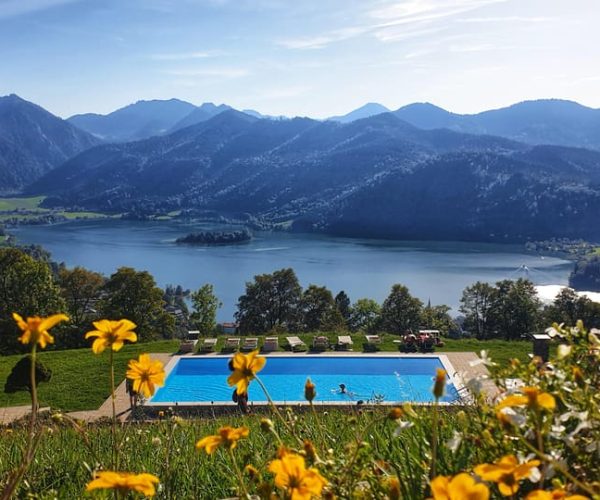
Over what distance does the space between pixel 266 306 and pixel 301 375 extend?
1113cm

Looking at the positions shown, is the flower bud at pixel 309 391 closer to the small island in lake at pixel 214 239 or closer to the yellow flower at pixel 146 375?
the yellow flower at pixel 146 375

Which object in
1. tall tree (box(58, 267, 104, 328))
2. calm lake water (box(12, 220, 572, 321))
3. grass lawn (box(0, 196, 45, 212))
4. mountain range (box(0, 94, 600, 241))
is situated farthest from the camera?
grass lawn (box(0, 196, 45, 212))

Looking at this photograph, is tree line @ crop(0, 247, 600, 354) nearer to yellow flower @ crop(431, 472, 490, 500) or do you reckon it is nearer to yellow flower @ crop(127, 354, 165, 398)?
yellow flower @ crop(127, 354, 165, 398)

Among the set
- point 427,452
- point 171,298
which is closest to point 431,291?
point 171,298

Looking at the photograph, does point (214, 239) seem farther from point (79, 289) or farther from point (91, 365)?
point (91, 365)

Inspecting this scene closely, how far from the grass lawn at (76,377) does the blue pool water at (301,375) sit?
4.02 feet

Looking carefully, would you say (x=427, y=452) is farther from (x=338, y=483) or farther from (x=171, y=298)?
(x=171, y=298)

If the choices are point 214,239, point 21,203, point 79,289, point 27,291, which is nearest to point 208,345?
point 27,291

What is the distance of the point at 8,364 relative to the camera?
12742mm

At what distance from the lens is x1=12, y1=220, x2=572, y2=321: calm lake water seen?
5575 centimetres

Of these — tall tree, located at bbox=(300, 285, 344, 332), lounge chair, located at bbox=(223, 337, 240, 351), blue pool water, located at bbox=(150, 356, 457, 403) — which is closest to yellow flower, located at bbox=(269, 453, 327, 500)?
blue pool water, located at bbox=(150, 356, 457, 403)

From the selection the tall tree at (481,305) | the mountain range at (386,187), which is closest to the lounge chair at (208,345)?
the tall tree at (481,305)

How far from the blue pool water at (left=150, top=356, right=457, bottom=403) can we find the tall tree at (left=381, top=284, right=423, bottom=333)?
977 centimetres

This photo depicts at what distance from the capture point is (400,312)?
23.0 meters
